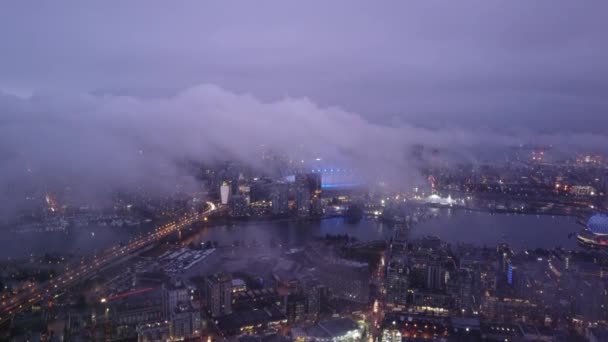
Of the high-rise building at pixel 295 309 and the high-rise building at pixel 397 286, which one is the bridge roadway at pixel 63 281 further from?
the high-rise building at pixel 397 286

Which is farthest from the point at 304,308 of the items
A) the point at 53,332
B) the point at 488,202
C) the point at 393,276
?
the point at 488,202

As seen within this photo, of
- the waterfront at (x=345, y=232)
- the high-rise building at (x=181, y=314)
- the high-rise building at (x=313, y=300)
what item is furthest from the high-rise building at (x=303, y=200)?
the high-rise building at (x=181, y=314)

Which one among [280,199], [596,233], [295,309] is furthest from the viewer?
[280,199]

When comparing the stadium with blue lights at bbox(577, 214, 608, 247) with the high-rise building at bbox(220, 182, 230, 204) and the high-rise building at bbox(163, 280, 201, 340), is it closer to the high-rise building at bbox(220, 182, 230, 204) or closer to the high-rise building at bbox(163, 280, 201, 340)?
the high-rise building at bbox(163, 280, 201, 340)

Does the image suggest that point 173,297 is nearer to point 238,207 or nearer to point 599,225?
point 238,207

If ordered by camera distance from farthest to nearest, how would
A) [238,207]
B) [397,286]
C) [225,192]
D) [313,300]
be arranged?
[225,192] < [238,207] < [397,286] < [313,300]

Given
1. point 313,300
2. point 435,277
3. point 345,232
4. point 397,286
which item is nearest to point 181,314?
point 313,300
